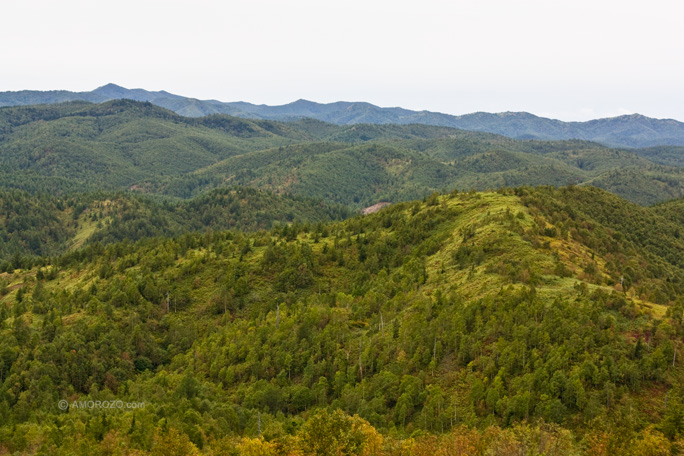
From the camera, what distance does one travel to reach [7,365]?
83.1 metres

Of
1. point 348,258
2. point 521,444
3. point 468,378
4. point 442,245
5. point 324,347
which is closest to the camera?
point 521,444

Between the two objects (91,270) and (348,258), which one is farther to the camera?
(91,270)

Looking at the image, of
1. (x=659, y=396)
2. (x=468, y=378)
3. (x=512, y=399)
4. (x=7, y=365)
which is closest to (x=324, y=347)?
(x=468, y=378)

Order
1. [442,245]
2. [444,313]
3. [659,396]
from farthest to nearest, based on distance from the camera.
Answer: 1. [442,245]
2. [444,313]
3. [659,396]

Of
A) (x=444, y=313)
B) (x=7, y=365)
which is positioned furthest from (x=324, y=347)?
(x=7, y=365)

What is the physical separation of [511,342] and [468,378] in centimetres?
737

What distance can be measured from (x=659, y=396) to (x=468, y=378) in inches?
794

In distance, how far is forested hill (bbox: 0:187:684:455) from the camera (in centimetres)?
5042

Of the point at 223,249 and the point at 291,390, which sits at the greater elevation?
the point at 223,249

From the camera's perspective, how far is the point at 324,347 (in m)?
81.8

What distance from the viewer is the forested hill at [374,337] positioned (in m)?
50.4

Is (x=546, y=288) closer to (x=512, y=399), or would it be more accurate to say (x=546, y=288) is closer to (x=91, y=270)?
(x=512, y=399)

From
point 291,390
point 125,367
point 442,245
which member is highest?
point 442,245

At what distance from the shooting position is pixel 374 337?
78.2 meters
